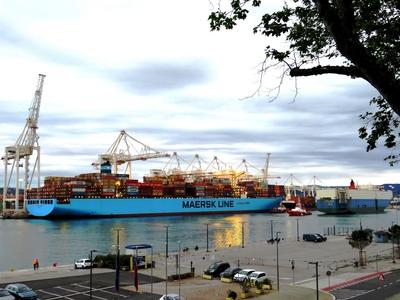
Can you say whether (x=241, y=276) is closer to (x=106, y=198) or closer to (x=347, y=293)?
(x=347, y=293)

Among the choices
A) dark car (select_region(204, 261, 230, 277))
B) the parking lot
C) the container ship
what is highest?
the container ship

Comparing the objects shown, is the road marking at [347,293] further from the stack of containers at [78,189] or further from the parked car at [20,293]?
the stack of containers at [78,189]

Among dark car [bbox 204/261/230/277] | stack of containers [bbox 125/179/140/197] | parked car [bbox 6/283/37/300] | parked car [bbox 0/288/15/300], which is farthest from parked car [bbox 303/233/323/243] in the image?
stack of containers [bbox 125/179/140/197]

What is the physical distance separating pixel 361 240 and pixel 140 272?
78.3 ft

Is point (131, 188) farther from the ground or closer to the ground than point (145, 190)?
farther from the ground

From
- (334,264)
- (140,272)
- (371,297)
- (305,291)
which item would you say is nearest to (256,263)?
(334,264)

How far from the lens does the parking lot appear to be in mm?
34500

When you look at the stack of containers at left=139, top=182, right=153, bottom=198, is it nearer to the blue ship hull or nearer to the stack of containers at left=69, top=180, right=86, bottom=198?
the blue ship hull

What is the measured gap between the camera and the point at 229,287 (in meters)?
38.2

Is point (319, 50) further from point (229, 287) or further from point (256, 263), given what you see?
point (256, 263)

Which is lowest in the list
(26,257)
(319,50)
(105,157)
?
(26,257)

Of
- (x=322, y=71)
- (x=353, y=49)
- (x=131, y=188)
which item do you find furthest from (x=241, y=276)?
(x=131, y=188)

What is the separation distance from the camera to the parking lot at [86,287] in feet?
113

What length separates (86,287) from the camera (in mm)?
37781
